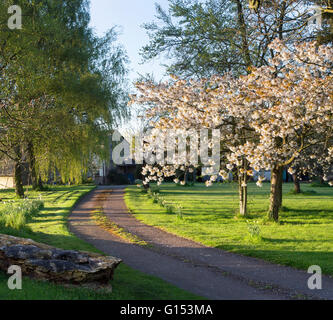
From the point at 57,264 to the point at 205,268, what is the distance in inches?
141

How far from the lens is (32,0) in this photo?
45.1ft

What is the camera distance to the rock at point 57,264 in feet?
20.1

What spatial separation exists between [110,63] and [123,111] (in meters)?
3.23

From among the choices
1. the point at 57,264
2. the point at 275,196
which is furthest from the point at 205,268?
the point at 275,196

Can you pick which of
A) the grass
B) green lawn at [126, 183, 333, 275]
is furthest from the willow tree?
green lawn at [126, 183, 333, 275]

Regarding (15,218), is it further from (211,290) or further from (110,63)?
(110,63)

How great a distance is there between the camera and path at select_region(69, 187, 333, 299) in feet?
22.2

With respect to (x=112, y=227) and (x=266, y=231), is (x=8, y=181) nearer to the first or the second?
(x=112, y=227)

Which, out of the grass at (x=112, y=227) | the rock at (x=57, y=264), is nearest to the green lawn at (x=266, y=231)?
the grass at (x=112, y=227)

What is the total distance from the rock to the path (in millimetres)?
1609

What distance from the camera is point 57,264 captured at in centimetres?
622

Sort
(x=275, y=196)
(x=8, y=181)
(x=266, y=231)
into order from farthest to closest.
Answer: (x=8, y=181)
(x=275, y=196)
(x=266, y=231)
